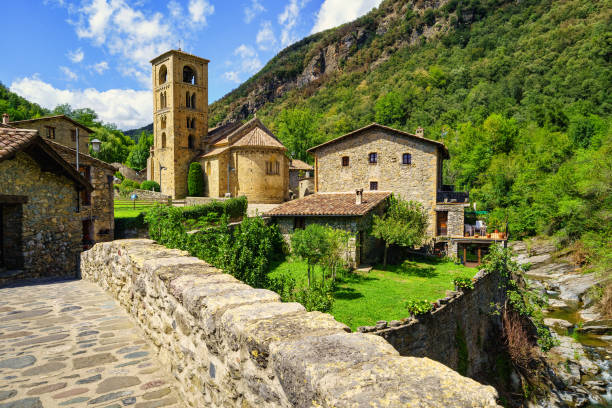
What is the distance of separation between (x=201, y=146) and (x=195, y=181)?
5200 mm

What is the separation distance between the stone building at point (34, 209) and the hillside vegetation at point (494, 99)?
26670mm

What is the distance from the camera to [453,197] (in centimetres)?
2550

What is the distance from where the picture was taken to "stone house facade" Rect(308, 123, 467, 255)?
2548 centimetres

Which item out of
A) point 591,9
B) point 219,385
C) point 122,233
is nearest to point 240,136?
point 122,233

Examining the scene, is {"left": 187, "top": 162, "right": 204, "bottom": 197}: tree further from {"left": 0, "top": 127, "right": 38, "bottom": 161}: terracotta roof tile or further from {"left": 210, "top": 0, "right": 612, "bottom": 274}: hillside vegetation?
{"left": 0, "top": 127, "right": 38, "bottom": 161}: terracotta roof tile

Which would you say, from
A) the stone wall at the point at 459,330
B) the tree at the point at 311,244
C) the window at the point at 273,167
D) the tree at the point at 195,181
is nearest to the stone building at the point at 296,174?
the window at the point at 273,167

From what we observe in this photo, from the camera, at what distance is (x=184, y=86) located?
39406 millimetres

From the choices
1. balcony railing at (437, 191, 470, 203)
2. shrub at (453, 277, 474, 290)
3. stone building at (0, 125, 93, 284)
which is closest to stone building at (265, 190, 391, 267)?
balcony railing at (437, 191, 470, 203)

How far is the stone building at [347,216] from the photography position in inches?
822

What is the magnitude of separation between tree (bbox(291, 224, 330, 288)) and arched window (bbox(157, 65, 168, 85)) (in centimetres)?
3145

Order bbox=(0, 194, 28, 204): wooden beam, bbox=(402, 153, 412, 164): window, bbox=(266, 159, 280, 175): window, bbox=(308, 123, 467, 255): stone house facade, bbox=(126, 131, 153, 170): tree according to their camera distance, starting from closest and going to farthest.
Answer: bbox=(0, 194, 28, 204): wooden beam → bbox=(308, 123, 467, 255): stone house facade → bbox=(402, 153, 412, 164): window → bbox=(266, 159, 280, 175): window → bbox=(126, 131, 153, 170): tree

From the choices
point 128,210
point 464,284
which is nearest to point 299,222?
point 464,284

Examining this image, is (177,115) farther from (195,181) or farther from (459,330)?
(459,330)

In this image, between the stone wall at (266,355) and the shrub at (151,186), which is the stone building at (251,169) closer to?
the shrub at (151,186)
